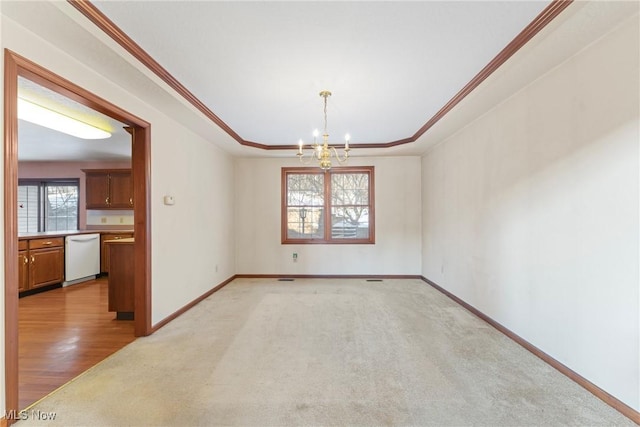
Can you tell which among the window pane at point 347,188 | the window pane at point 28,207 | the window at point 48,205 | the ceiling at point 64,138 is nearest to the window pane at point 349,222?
the window pane at point 347,188

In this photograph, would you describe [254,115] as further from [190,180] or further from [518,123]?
[518,123]

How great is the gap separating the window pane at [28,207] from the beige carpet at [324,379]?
5.56 meters

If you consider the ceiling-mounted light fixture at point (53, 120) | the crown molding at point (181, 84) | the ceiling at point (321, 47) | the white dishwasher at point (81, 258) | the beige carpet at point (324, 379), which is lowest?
the beige carpet at point (324, 379)

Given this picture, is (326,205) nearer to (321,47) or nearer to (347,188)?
(347,188)

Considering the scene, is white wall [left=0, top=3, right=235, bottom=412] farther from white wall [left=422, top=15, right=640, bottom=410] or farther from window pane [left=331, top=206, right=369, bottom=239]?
white wall [left=422, top=15, right=640, bottom=410]

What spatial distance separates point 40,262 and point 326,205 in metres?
4.87

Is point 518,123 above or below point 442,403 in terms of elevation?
above

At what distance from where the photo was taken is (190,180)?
389 cm

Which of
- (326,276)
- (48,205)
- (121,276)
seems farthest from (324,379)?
(48,205)

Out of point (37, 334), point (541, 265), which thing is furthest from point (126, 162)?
point (541, 265)

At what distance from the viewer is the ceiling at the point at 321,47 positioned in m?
1.78

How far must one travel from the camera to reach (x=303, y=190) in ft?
19.1

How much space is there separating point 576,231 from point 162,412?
317cm

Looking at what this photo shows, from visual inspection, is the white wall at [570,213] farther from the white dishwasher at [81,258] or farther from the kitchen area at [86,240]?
the white dishwasher at [81,258]
